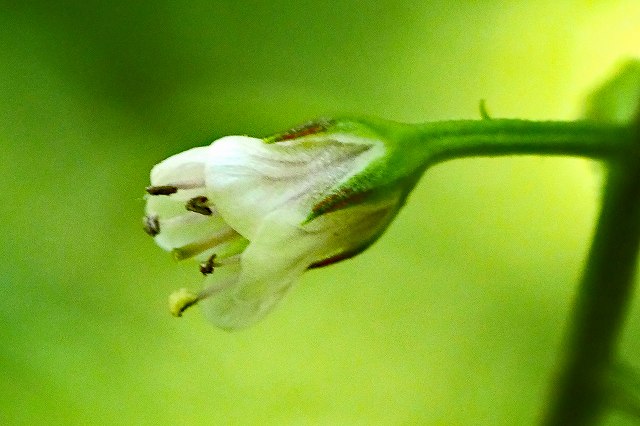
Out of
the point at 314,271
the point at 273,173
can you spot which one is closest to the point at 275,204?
the point at 273,173

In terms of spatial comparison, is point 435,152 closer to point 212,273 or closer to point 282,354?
point 212,273

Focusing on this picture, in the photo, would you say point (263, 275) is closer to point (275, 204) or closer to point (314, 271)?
point (275, 204)

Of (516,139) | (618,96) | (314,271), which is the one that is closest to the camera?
(516,139)

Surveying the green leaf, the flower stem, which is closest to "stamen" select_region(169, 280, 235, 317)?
the flower stem

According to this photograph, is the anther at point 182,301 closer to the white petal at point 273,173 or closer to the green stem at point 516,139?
the white petal at point 273,173

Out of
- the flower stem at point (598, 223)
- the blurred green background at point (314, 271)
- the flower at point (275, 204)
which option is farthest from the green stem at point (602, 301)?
the blurred green background at point (314, 271)

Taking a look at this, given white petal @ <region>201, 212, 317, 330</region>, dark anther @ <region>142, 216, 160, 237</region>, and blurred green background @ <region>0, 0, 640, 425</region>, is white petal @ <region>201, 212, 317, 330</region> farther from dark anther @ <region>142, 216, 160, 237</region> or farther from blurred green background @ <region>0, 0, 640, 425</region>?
blurred green background @ <region>0, 0, 640, 425</region>

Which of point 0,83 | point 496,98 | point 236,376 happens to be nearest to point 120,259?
point 236,376
